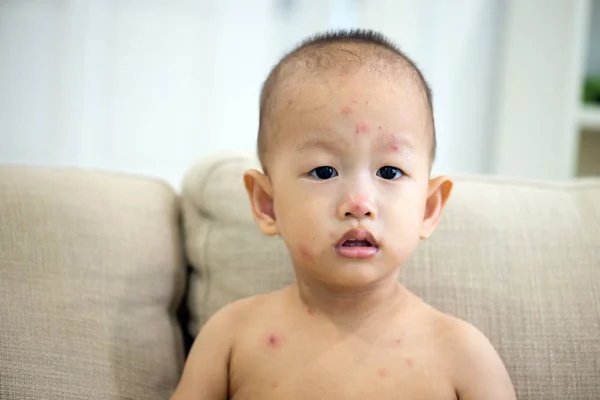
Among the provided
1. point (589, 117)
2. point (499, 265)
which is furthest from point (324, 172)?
point (589, 117)

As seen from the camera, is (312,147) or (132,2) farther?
(132,2)

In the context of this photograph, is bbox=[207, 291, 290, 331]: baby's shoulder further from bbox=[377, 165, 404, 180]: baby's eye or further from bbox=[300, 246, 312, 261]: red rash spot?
bbox=[377, 165, 404, 180]: baby's eye

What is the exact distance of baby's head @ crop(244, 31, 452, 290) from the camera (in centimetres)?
74

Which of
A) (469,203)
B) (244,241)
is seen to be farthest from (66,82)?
(469,203)

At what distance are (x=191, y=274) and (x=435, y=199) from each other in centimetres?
47

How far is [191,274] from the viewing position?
1.09 meters

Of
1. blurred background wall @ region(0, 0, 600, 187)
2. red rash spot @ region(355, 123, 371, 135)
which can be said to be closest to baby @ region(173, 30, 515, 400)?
red rash spot @ region(355, 123, 371, 135)

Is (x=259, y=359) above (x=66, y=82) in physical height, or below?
below

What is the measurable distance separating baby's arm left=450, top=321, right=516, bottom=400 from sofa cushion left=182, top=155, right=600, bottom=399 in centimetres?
12

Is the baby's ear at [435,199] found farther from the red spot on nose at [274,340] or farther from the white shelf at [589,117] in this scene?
the white shelf at [589,117]

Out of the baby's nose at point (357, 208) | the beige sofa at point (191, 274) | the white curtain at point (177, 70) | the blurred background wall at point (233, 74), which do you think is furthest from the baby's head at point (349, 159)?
the white curtain at point (177, 70)

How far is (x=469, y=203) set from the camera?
3.35 feet

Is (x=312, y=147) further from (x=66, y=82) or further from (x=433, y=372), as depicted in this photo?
(x=66, y=82)

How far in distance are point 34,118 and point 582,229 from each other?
6.96ft
